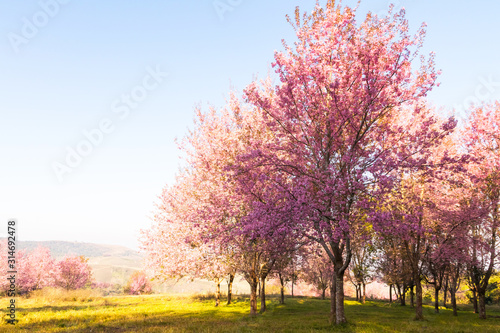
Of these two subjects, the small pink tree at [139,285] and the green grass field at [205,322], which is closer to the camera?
the green grass field at [205,322]

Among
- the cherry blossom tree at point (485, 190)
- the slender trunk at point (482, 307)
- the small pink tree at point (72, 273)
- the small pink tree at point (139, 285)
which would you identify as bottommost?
the small pink tree at point (139, 285)

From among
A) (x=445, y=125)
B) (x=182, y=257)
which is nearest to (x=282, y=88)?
(x=445, y=125)

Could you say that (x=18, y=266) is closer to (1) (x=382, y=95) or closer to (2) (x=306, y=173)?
(2) (x=306, y=173)

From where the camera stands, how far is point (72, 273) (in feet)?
265

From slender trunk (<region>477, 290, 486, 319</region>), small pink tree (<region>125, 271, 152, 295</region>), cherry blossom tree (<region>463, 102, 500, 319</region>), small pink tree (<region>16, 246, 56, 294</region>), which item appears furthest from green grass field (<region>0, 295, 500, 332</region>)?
small pink tree (<region>125, 271, 152, 295</region>)

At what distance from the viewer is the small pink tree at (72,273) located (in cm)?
7806

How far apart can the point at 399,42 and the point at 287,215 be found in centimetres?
1059

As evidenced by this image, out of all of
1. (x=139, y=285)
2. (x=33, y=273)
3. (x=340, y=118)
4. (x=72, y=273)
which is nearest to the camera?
(x=340, y=118)

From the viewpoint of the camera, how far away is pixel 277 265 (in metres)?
30.1

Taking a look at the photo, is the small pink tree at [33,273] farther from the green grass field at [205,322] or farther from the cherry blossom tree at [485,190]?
the cherry blossom tree at [485,190]

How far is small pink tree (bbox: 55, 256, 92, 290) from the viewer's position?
78.1 m

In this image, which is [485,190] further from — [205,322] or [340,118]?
[205,322]

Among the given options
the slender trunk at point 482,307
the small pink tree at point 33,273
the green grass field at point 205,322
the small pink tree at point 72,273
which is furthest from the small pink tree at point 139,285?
the slender trunk at point 482,307

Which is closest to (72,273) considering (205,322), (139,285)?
(139,285)
